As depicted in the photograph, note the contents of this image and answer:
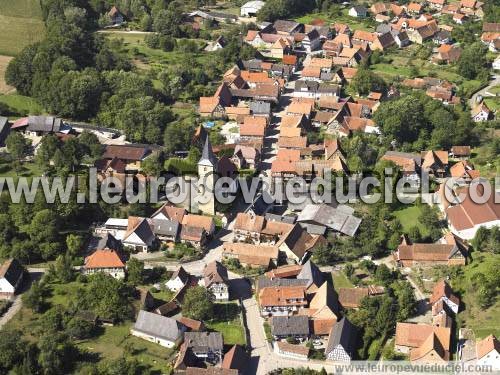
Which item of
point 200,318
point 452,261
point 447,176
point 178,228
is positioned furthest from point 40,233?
point 447,176

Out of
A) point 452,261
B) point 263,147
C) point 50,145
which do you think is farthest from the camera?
point 263,147

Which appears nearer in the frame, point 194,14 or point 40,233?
point 40,233

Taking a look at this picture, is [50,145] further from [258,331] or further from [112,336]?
[258,331]

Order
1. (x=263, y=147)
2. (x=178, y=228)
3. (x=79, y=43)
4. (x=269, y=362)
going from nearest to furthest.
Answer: (x=269, y=362) < (x=178, y=228) < (x=263, y=147) < (x=79, y=43)

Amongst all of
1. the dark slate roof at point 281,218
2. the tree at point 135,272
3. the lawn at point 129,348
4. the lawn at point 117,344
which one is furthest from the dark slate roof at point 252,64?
the lawn at point 129,348

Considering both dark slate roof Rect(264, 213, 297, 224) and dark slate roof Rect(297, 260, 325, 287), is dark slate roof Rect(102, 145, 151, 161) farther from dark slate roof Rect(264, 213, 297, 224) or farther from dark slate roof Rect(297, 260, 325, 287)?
dark slate roof Rect(297, 260, 325, 287)

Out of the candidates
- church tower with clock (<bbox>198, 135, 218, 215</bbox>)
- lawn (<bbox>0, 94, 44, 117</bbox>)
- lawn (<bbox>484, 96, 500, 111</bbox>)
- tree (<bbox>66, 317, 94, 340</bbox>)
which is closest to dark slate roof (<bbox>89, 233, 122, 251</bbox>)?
church tower with clock (<bbox>198, 135, 218, 215</bbox>)

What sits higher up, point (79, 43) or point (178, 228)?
point (79, 43)

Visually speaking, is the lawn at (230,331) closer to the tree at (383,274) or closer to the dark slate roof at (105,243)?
the tree at (383,274)
